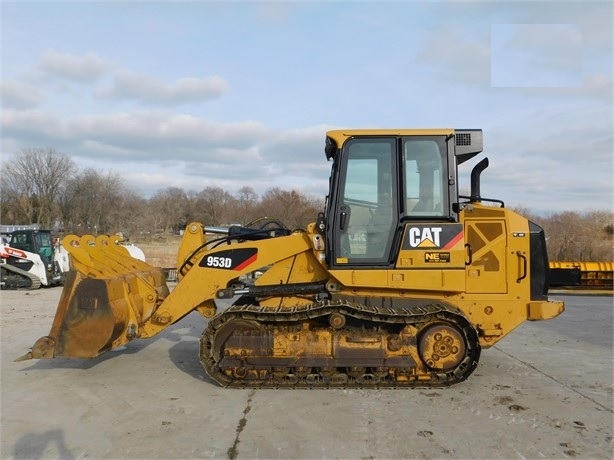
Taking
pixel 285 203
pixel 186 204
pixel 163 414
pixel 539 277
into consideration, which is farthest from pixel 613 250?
pixel 186 204

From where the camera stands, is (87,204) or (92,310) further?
(87,204)

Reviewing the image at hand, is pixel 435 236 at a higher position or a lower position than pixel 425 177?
lower

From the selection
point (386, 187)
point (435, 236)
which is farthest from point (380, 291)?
point (386, 187)

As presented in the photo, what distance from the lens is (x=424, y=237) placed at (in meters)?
5.81

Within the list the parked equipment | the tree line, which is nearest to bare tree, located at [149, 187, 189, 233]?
the tree line

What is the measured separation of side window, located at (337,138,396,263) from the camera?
585 centimetres

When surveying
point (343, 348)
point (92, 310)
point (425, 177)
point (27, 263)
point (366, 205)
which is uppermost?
point (425, 177)

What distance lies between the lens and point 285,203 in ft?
77.9

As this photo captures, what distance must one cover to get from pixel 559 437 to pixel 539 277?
6.99ft

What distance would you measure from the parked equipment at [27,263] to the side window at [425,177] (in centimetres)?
1667

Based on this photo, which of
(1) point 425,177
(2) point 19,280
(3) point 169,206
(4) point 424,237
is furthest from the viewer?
(3) point 169,206

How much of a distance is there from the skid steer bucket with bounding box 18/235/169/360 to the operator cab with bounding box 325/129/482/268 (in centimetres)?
276

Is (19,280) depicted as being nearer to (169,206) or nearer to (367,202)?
(367,202)

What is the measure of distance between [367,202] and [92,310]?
3627 millimetres
